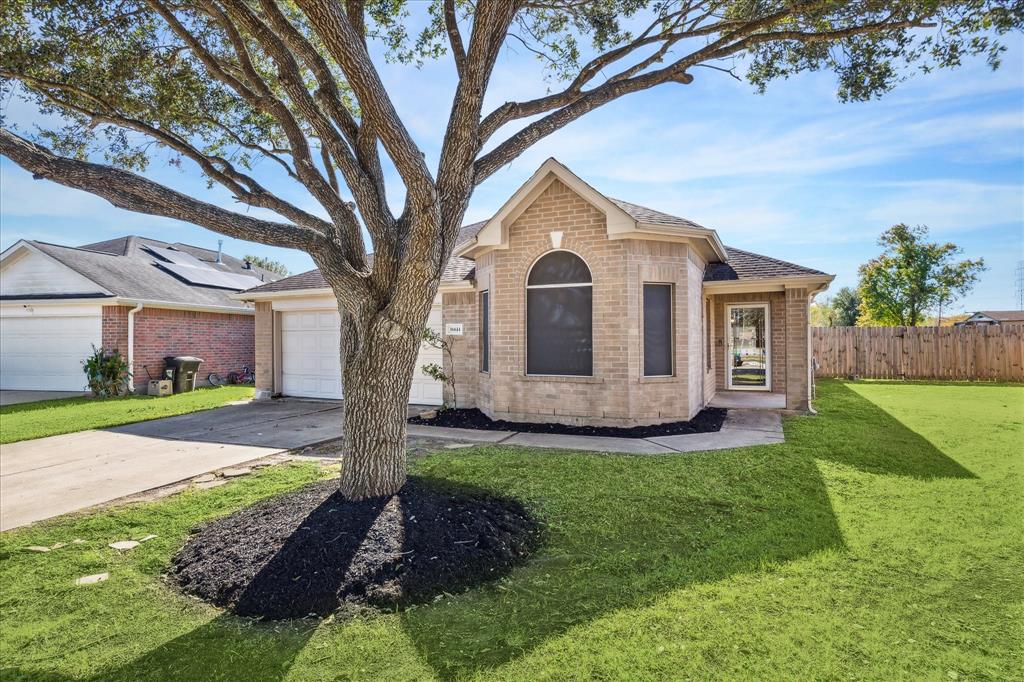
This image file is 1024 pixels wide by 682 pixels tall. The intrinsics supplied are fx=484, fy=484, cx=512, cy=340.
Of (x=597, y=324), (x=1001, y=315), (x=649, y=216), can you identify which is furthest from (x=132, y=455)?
(x=1001, y=315)

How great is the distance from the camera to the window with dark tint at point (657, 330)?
8.91m

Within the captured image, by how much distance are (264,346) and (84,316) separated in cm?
611

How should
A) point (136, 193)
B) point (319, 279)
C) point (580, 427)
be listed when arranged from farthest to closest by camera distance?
point (319, 279)
point (580, 427)
point (136, 193)

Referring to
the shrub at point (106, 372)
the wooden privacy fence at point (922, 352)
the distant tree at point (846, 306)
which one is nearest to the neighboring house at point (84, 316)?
the shrub at point (106, 372)

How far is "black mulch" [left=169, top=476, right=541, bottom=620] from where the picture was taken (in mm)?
3162

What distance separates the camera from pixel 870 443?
751 centimetres

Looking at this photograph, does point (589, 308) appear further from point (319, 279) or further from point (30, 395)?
point (30, 395)

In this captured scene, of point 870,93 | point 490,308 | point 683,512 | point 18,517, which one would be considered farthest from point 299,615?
point 870,93

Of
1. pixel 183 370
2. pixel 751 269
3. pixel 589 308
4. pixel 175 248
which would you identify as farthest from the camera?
pixel 175 248

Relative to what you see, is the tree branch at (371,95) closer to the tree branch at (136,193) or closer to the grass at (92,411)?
the tree branch at (136,193)

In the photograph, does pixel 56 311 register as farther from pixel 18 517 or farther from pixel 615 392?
pixel 615 392

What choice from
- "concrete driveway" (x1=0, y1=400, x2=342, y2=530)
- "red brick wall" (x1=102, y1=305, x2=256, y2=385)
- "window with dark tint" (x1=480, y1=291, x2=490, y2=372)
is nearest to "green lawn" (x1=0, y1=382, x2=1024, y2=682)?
"concrete driveway" (x1=0, y1=400, x2=342, y2=530)

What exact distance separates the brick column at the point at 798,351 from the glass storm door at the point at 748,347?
8.78 ft

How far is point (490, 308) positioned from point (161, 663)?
7678 mm
